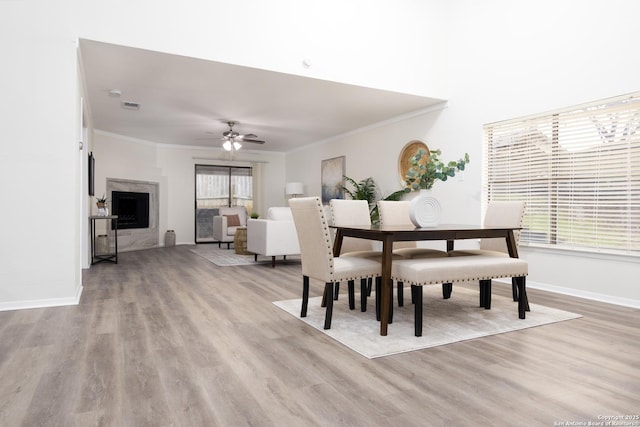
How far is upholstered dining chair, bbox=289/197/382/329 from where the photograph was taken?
9.22ft

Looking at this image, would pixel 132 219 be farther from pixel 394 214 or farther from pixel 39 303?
pixel 394 214

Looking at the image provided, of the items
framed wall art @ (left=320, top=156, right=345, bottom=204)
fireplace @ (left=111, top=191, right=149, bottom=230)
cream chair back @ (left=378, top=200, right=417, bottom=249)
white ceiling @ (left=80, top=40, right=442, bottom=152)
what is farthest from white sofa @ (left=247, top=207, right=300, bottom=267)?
fireplace @ (left=111, top=191, right=149, bottom=230)

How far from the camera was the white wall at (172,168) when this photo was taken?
26.5ft

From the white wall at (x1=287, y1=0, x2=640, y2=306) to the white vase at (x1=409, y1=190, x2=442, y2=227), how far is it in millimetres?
1868

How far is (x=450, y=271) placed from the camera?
9.11 feet

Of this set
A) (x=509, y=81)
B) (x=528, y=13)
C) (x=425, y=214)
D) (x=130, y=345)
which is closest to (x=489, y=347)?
(x=425, y=214)

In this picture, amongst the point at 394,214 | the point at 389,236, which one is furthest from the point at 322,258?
the point at 394,214

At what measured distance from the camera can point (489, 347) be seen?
2.51 m

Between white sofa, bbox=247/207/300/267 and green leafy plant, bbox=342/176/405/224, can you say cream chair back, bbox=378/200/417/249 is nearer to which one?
white sofa, bbox=247/207/300/267

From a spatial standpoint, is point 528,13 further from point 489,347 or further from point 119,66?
point 119,66

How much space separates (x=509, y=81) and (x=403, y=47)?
1377 mm

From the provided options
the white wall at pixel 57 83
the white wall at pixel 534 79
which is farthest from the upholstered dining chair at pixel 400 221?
the white wall at pixel 57 83

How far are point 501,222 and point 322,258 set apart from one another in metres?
1.94

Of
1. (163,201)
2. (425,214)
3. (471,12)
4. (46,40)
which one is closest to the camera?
(425,214)
